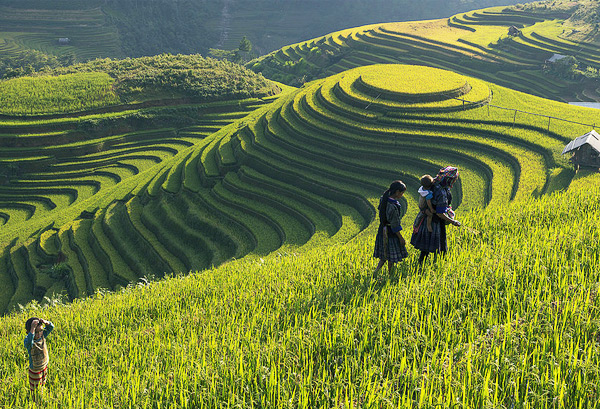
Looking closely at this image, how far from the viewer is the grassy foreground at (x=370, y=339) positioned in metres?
4.99

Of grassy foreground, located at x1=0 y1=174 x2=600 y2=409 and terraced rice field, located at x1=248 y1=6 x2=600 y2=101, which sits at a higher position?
terraced rice field, located at x1=248 y1=6 x2=600 y2=101

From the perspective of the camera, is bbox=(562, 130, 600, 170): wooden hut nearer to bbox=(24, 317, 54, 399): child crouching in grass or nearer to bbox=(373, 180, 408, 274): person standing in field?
bbox=(373, 180, 408, 274): person standing in field

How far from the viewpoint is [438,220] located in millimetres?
8805

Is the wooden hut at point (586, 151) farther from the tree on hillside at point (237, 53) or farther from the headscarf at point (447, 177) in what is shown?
the tree on hillside at point (237, 53)

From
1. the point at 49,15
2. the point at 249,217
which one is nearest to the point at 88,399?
the point at 249,217

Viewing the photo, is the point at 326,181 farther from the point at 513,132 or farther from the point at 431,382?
the point at 431,382

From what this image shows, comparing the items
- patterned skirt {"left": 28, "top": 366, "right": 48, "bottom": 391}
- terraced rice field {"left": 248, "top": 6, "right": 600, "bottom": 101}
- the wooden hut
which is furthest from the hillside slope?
patterned skirt {"left": 28, "top": 366, "right": 48, "bottom": 391}

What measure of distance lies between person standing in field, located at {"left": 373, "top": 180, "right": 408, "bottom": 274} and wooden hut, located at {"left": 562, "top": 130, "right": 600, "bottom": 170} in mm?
18037

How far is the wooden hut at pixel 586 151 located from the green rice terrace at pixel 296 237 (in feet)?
2.23

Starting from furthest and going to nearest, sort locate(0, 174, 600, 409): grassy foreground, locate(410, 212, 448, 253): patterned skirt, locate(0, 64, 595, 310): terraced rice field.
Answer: locate(0, 64, 595, 310): terraced rice field < locate(410, 212, 448, 253): patterned skirt < locate(0, 174, 600, 409): grassy foreground

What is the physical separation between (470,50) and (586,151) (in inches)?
2290

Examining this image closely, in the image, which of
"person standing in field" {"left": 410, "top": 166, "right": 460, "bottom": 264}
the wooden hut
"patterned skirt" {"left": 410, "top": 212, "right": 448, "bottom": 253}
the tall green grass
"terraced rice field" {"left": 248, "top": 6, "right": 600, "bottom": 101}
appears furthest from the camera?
"terraced rice field" {"left": 248, "top": 6, "right": 600, "bottom": 101}

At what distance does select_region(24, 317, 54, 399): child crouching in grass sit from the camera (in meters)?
6.92

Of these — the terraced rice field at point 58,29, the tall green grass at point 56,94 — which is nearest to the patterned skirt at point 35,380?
the tall green grass at point 56,94
